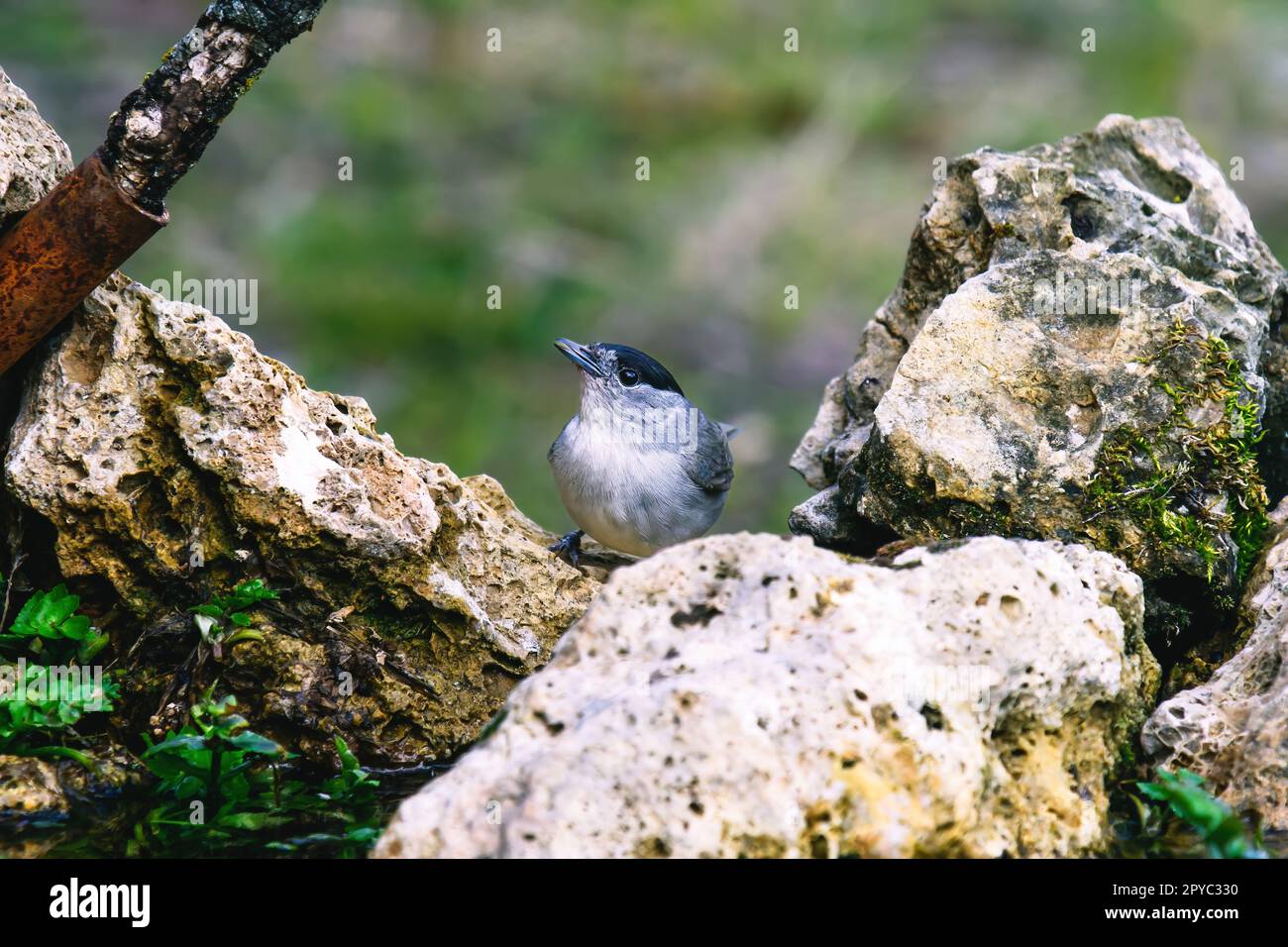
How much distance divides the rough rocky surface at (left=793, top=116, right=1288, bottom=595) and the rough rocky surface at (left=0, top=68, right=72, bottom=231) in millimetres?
2923

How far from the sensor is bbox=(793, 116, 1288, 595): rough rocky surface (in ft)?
14.8

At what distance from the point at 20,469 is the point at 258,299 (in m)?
7.56

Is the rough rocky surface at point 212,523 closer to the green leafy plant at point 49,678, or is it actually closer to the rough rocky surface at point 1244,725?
the green leafy plant at point 49,678

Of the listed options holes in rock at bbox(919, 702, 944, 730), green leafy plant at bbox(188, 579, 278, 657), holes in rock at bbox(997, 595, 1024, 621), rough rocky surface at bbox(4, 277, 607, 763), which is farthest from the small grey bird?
holes in rock at bbox(919, 702, 944, 730)

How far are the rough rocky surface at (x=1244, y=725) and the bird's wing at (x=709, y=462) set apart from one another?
288cm

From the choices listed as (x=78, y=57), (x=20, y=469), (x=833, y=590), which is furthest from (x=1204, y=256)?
(x=78, y=57)

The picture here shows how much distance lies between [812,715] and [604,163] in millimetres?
10937

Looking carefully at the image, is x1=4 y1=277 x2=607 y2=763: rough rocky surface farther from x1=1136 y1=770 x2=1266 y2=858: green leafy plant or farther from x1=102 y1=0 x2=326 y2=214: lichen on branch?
x1=1136 y1=770 x2=1266 y2=858: green leafy plant

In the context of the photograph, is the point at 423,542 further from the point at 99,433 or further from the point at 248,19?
the point at 248,19

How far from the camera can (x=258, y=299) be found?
11555 millimetres

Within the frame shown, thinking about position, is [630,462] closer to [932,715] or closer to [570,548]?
[570,548]

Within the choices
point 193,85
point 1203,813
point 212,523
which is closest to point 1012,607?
point 1203,813
